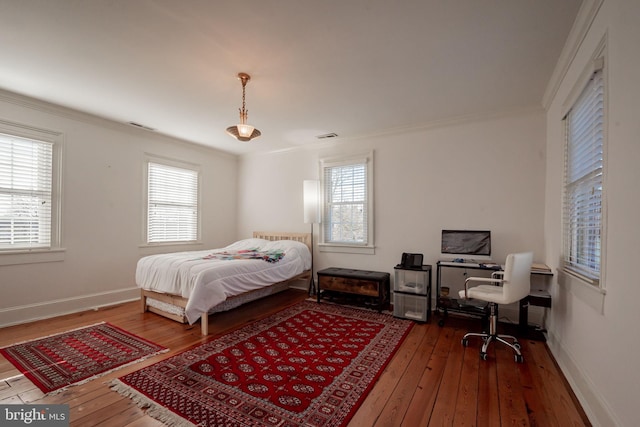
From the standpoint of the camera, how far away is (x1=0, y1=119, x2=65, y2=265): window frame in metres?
3.42

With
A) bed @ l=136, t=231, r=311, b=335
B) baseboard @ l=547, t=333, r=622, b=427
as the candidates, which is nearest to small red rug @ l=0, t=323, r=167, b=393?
bed @ l=136, t=231, r=311, b=335

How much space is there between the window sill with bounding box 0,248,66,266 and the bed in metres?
0.98

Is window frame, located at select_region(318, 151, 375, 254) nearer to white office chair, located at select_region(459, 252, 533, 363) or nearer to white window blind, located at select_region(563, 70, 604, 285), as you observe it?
white office chair, located at select_region(459, 252, 533, 363)

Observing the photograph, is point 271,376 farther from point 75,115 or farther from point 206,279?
point 75,115

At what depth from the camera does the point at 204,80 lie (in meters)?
2.96

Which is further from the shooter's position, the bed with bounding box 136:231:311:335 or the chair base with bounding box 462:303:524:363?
the bed with bounding box 136:231:311:335

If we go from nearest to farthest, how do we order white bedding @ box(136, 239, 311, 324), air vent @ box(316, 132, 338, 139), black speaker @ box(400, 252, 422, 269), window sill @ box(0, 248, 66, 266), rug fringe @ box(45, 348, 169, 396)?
rug fringe @ box(45, 348, 169, 396)
white bedding @ box(136, 239, 311, 324)
window sill @ box(0, 248, 66, 266)
black speaker @ box(400, 252, 422, 269)
air vent @ box(316, 132, 338, 139)

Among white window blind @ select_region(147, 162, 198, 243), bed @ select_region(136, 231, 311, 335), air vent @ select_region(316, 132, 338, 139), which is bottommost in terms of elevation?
bed @ select_region(136, 231, 311, 335)

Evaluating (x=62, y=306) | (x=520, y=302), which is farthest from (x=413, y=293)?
(x=62, y=306)

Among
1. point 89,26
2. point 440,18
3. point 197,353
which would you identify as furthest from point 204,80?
point 197,353

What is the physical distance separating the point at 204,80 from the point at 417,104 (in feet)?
8.09

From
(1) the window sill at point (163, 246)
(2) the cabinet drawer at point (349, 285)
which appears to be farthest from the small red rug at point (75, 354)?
(2) the cabinet drawer at point (349, 285)

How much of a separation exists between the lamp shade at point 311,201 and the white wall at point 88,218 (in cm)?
243

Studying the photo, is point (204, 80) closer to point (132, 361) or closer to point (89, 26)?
point (89, 26)
